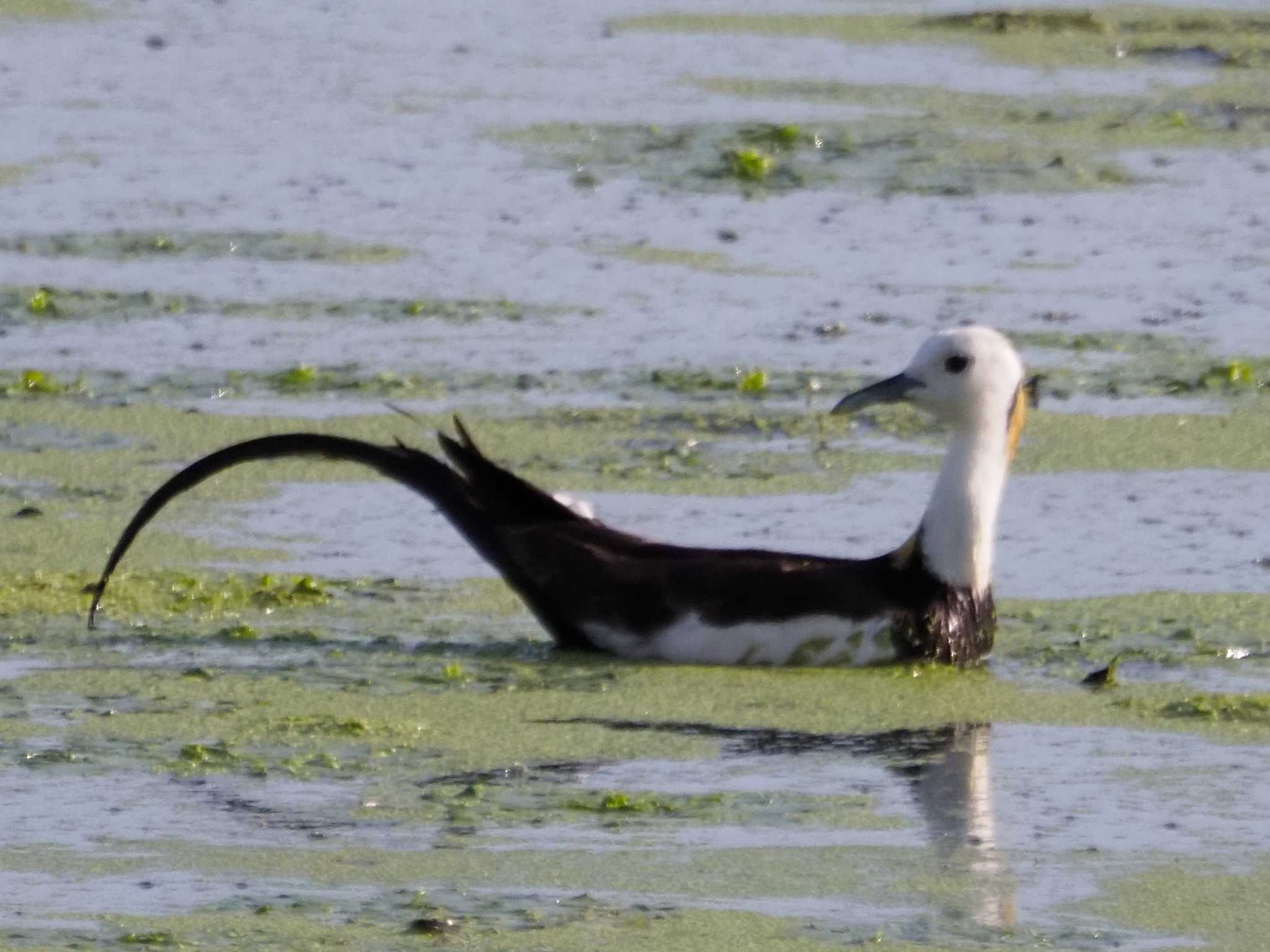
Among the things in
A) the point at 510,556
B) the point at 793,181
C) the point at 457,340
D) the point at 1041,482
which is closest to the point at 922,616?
the point at 510,556

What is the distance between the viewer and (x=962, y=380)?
20.6 ft

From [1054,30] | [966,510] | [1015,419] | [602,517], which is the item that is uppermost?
[1054,30]

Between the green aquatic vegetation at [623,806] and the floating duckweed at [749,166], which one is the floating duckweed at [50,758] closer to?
the green aquatic vegetation at [623,806]

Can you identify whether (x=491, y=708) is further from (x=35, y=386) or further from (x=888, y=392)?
(x=35, y=386)

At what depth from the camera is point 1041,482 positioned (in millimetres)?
7734

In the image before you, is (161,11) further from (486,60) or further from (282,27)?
(486,60)

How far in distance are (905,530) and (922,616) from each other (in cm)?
112

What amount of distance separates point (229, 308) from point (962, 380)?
389cm

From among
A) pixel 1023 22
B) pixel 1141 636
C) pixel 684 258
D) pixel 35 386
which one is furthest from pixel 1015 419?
pixel 1023 22

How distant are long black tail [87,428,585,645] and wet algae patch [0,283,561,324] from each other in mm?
3031

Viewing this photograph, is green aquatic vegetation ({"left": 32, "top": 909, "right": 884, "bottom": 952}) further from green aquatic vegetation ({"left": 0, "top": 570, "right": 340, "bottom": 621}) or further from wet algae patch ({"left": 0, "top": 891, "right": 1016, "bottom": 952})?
green aquatic vegetation ({"left": 0, "top": 570, "right": 340, "bottom": 621})

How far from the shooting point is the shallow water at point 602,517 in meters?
4.65

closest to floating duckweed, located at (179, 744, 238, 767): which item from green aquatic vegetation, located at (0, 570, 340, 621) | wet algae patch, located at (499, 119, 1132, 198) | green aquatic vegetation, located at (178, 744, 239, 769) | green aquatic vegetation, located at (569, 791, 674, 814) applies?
green aquatic vegetation, located at (178, 744, 239, 769)

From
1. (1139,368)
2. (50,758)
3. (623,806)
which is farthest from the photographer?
(1139,368)
